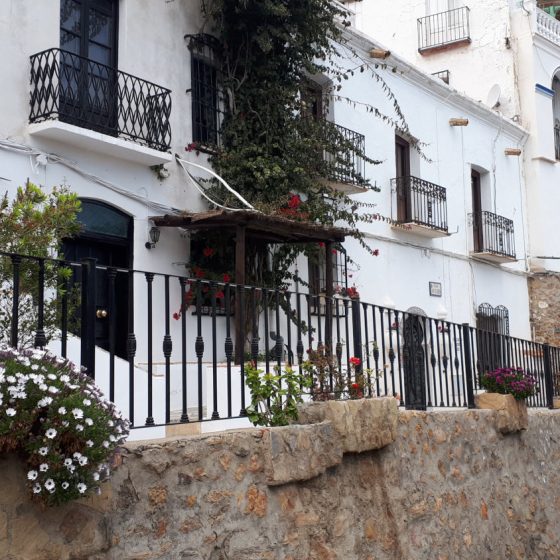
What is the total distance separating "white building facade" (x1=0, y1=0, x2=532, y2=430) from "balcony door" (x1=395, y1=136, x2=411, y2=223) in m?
0.02

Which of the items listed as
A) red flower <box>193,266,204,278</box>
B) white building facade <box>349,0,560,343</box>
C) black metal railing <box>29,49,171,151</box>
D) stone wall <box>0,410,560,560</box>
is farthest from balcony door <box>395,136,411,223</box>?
stone wall <box>0,410,560,560</box>

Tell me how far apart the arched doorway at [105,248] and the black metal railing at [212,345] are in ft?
0.21

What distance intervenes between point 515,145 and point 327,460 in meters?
15.6

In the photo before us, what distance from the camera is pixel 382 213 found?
14.8 meters

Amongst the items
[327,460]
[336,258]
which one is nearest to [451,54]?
[336,258]

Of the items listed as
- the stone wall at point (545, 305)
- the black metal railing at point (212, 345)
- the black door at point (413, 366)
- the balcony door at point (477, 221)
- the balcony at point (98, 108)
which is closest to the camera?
the black metal railing at point (212, 345)

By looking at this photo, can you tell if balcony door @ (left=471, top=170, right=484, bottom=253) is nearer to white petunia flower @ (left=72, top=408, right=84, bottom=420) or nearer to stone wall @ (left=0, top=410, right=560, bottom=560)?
stone wall @ (left=0, top=410, right=560, bottom=560)

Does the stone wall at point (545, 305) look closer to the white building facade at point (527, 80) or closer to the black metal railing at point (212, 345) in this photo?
the white building facade at point (527, 80)

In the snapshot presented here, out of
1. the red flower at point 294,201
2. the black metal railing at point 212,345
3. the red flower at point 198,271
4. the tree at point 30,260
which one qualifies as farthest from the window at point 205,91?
the tree at point 30,260

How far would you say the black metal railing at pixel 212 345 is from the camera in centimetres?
455

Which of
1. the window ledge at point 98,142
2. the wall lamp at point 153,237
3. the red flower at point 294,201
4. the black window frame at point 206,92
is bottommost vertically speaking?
the wall lamp at point 153,237

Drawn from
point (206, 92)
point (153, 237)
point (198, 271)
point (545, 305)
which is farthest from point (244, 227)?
point (545, 305)

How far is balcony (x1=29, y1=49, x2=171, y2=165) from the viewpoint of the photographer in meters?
9.34

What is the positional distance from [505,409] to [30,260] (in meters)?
4.86
